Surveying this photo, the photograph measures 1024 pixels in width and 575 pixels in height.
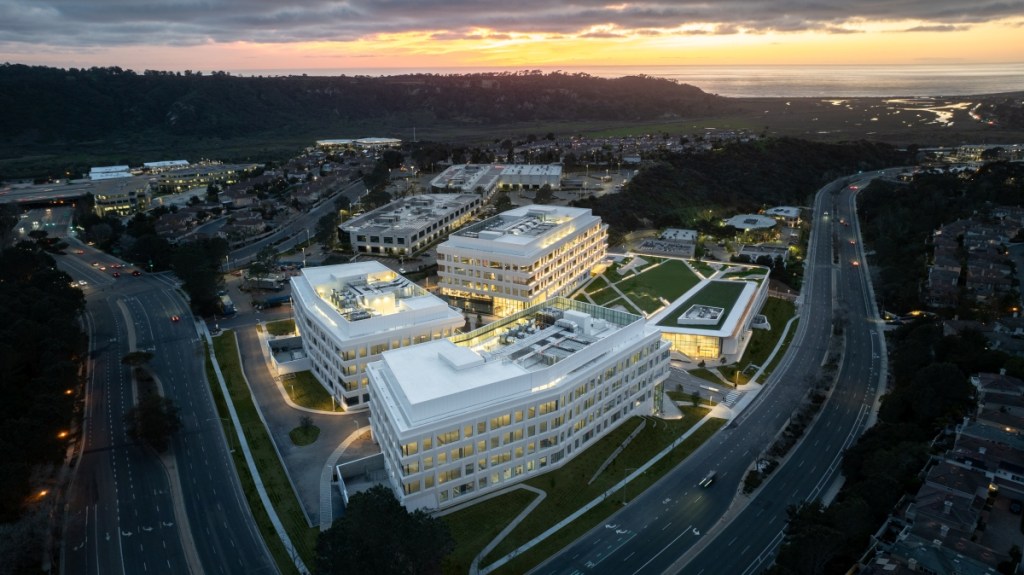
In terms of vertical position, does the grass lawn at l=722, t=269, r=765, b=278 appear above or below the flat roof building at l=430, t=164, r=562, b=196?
below

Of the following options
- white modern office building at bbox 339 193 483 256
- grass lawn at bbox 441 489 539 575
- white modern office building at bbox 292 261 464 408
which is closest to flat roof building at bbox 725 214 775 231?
white modern office building at bbox 339 193 483 256

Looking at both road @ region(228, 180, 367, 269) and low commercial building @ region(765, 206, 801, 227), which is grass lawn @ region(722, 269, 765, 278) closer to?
low commercial building @ region(765, 206, 801, 227)

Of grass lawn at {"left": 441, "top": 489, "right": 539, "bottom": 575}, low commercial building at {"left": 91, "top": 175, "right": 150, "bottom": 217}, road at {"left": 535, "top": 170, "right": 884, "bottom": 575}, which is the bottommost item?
road at {"left": 535, "top": 170, "right": 884, "bottom": 575}

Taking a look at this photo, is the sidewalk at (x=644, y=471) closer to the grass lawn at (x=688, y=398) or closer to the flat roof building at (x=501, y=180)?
the grass lawn at (x=688, y=398)

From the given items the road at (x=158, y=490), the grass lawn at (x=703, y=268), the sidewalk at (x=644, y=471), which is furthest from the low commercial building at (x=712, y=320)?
the road at (x=158, y=490)

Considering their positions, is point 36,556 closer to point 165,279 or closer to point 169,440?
point 169,440

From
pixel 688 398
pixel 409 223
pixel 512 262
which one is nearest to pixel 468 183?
pixel 409 223

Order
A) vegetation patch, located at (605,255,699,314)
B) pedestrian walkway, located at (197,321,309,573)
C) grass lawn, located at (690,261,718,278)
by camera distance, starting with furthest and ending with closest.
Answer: grass lawn, located at (690,261,718,278) < vegetation patch, located at (605,255,699,314) < pedestrian walkway, located at (197,321,309,573)
